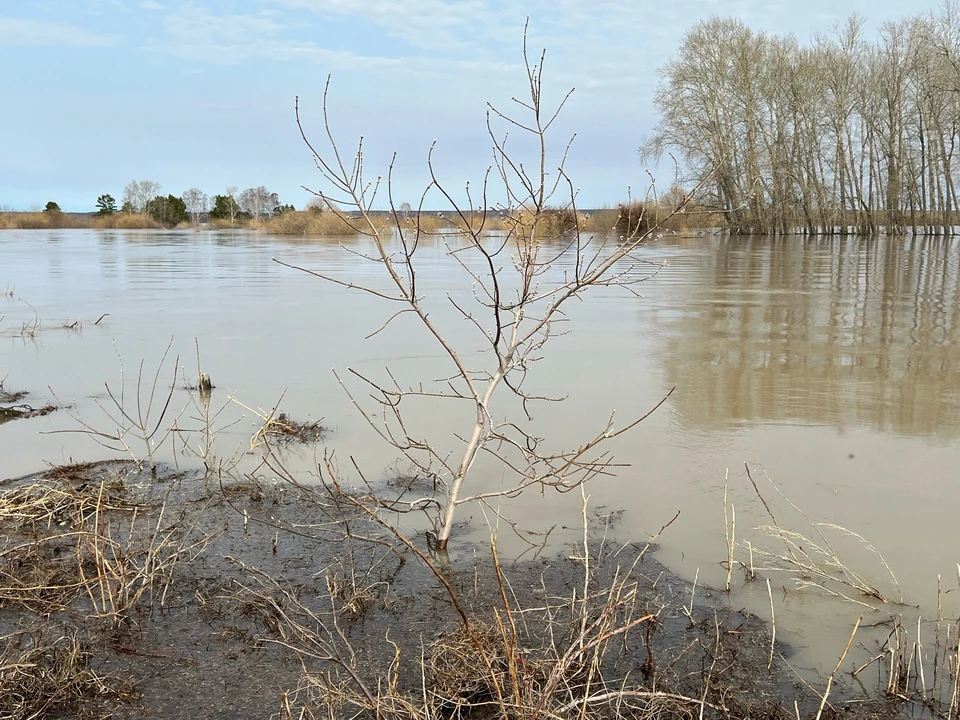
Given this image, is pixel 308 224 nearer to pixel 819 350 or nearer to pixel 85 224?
pixel 85 224

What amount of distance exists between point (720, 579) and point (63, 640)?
2512 millimetres

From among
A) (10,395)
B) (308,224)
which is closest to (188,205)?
(308,224)

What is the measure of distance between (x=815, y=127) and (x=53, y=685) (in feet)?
133

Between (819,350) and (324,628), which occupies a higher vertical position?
(819,350)

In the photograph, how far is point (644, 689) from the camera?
8.04ft

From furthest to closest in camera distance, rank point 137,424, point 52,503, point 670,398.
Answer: point 670,398, point 137,424, point 52,503

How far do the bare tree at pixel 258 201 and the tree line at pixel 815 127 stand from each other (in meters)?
31.9

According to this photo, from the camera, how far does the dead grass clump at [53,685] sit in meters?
2.42

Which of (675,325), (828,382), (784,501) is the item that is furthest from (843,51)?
(784,501)

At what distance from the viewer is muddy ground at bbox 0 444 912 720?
2480mm

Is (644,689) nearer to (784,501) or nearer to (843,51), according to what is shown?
(784,501)

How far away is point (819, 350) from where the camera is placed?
305 inches

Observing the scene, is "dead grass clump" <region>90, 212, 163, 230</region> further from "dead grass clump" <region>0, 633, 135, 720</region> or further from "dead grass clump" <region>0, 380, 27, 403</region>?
"dead grass clump" <region>0, 633, 135, 720</region>

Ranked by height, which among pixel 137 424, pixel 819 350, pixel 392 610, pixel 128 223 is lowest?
pixel 392 610
